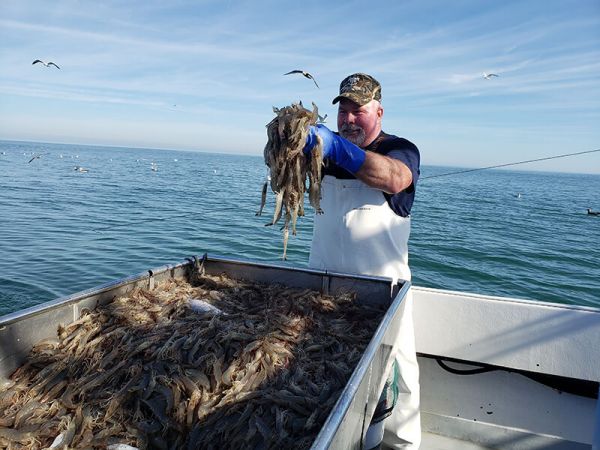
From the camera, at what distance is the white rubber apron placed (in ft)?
13.1

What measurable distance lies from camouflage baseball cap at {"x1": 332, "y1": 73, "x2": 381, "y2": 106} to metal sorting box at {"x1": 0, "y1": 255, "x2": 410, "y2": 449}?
1630 mm

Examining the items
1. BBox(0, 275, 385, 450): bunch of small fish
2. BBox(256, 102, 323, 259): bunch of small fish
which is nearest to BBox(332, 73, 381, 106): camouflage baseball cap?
BBox(256, 102, 323, 259): bunch of small fish

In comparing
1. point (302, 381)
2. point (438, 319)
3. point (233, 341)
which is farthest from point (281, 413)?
point (438, 319)

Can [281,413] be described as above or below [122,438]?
above

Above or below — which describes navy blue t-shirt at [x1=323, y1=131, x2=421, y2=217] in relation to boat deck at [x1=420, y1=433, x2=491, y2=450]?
above

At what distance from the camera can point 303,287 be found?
400 cm

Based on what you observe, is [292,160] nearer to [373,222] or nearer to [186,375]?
[373,222]

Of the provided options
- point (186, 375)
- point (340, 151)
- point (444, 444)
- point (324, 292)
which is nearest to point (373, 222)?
point (324, 292)

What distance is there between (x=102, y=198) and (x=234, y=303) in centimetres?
2699

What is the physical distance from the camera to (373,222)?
3998 mm

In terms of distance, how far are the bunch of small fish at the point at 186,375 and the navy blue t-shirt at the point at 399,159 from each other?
1016 mm

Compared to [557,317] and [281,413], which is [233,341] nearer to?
[281,413]

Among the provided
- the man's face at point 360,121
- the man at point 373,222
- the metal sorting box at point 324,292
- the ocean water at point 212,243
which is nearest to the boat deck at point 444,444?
the man at point 373,222

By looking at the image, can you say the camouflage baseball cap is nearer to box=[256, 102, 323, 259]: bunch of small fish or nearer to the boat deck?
box=[256, 102, 323, 259]: bunch of small fish
